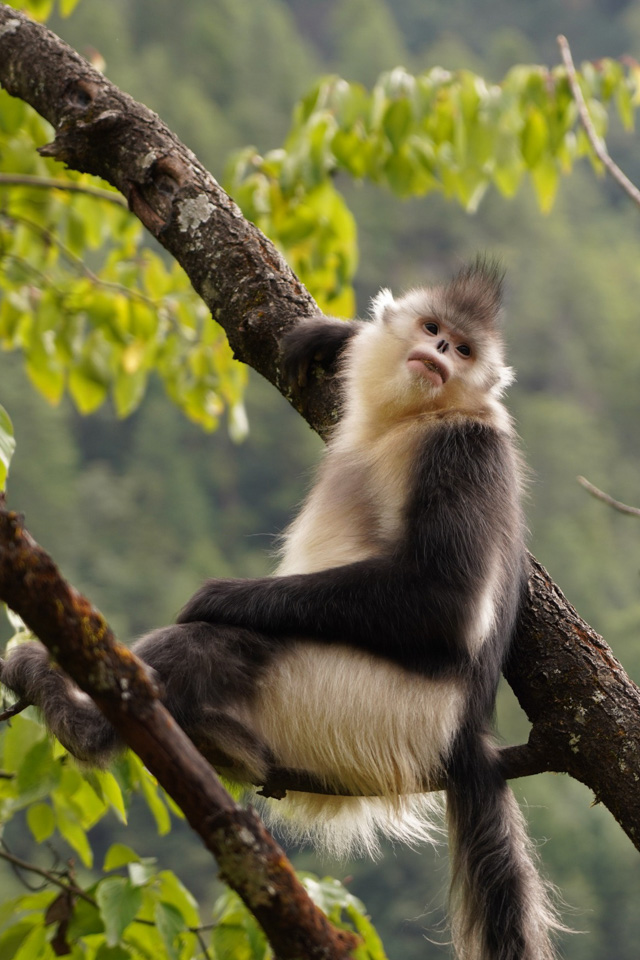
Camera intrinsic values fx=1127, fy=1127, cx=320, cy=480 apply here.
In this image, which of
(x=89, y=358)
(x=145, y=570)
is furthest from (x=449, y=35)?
(x=89, y=358)

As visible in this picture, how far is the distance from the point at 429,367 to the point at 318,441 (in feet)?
127

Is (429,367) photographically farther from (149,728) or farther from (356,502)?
(149,728)

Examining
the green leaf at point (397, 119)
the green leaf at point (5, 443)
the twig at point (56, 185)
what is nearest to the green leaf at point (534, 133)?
the green leaf at point (397, 119)

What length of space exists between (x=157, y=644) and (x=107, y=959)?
2.36 feet

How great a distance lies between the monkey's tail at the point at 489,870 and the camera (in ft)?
→ 9.23

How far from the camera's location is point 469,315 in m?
3.72

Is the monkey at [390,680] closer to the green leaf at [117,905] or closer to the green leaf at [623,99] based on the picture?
the green leaf at [117,905]

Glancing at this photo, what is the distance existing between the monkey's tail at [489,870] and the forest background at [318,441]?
2207 cm

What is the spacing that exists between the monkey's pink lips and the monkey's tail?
1.14 meters

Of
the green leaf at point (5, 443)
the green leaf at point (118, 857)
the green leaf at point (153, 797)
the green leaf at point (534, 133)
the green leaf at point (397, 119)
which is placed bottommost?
the green leaf at point (118, 857)

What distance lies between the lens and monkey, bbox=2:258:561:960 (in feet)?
9.20

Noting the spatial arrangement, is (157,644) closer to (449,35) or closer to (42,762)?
(42,762)

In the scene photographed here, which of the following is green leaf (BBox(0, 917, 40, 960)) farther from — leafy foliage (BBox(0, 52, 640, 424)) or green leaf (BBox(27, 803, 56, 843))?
leafy foliage (BBox(0, 52, 640, 424))

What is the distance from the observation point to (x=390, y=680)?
2975 mm
